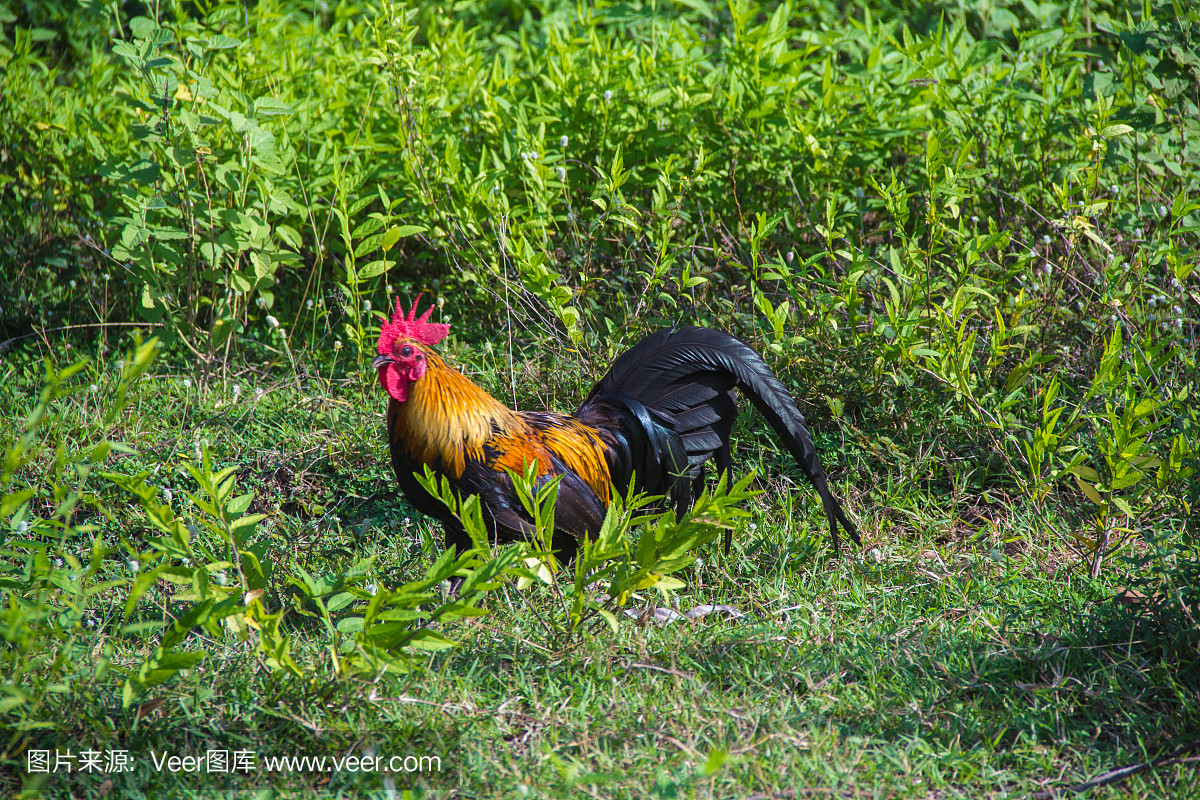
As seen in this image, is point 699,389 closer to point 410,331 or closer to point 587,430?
point 587,430

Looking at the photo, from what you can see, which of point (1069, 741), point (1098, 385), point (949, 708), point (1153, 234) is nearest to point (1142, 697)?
point (1069, 741)

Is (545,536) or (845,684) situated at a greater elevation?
(545,536)

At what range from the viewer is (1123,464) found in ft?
10.2

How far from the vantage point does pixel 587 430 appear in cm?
370

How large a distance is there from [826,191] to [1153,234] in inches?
60.7

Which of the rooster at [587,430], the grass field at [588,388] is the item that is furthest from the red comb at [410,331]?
the grass field at [588,388]

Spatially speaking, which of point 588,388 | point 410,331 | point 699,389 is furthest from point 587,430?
point 410,331

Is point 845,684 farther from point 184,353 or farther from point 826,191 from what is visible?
point 184,353

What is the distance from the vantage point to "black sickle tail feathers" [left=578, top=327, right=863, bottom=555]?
3484mm

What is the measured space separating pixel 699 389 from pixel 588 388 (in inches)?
31.8

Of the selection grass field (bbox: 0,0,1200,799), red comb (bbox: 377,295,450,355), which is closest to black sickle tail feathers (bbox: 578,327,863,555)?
grass field (bbox: 0,0,1200,799)

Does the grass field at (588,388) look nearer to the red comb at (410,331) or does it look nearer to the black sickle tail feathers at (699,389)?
the black sickle tail feathers at (699,389)

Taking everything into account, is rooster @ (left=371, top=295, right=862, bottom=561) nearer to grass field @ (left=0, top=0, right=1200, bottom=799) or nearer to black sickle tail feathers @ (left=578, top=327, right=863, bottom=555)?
black sickle tail feathers @ (left=578, top=327, right=863, bottom=555)

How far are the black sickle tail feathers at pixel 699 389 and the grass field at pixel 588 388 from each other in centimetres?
34
